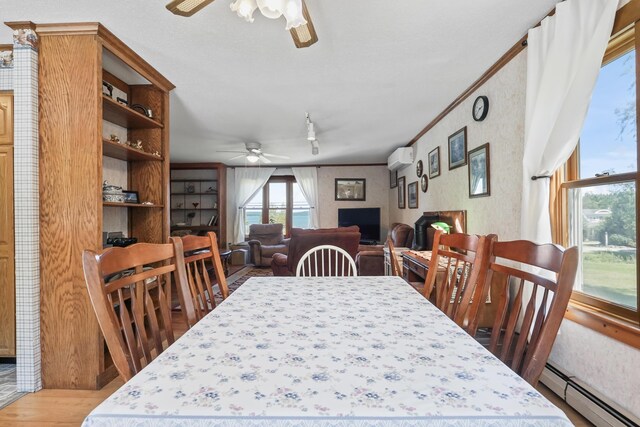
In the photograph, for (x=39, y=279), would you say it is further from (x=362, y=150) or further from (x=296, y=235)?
(x=362, y=150)

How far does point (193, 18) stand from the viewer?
1.92m

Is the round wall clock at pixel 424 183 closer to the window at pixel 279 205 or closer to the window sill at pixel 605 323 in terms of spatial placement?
the window sill at pixel 605 323

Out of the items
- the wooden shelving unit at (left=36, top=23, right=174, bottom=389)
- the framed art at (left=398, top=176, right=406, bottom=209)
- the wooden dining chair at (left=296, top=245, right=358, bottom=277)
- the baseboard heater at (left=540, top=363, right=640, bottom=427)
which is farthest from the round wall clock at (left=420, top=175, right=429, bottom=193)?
the wooden shelving unit at (left=36, top=23, right=174, bottom=389)

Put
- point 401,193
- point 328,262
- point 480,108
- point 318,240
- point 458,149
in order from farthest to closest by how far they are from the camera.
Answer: point 401,193 < point 318,240 < point 458,149 < point 480,108 < point 328,262

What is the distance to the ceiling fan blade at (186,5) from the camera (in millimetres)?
1450

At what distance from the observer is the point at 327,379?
0.65m

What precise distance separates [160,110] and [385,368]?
10.0ft

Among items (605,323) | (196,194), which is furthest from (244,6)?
(196,194)

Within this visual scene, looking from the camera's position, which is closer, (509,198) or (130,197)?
(509,198)

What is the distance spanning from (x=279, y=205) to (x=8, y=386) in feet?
19.4

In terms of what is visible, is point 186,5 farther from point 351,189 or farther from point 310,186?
point 351,189

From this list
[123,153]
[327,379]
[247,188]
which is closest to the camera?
[327,379]

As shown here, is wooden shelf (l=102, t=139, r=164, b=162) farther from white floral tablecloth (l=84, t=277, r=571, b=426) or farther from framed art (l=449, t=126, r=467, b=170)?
framed art (l=449, t=126, r=467, b=170)

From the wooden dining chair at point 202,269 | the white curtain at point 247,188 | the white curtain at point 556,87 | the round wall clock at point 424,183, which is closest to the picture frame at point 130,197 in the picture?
the wooden dining chair at point 202,269
